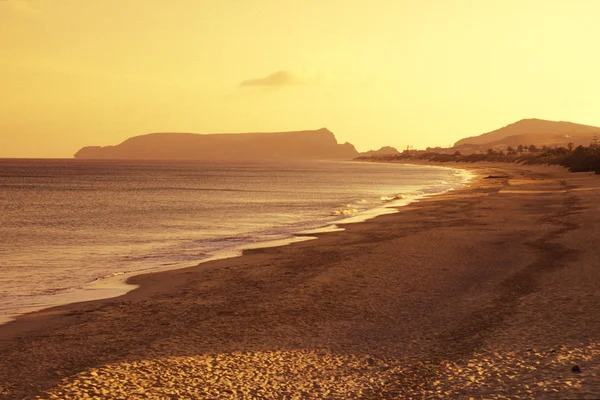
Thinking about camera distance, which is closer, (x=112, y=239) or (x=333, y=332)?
(x=333, y=332)

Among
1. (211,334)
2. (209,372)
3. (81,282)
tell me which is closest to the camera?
(209,372)

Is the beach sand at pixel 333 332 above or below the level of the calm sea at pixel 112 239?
above

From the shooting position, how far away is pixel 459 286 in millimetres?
13414

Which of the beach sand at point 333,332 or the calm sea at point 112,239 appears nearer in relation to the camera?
the beach sand at point 333,332

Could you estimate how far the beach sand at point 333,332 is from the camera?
734cm

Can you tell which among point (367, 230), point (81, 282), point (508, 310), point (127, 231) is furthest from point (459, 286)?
point (127, 231)

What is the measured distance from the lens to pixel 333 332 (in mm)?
→ 9844

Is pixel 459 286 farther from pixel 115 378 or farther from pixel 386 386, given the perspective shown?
pixel 115 378

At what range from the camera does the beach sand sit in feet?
24.1

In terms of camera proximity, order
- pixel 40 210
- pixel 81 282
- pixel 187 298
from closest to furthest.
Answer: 1. pixel 187 298
2. pixel 81 282
3. pixel 40 210

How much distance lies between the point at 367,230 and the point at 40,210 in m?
28.8

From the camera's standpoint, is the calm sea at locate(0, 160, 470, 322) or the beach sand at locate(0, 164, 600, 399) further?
the calm sea at locate(0, 160, 470, 322)

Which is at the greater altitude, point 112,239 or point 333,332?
point 333,332

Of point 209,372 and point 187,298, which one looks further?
point 187,298
